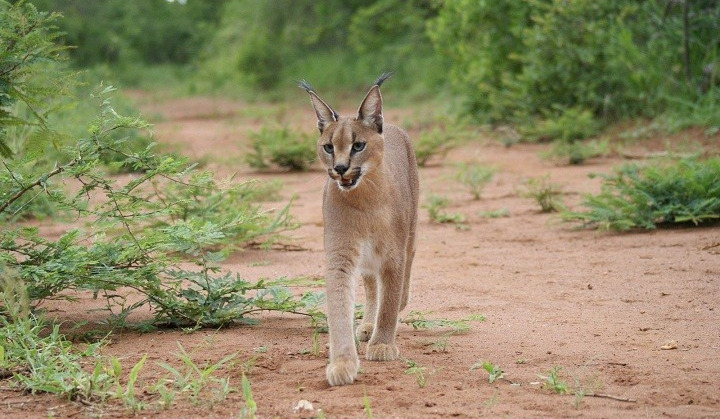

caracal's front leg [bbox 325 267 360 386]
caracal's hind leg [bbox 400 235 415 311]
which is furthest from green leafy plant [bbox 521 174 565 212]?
caracal's front leg [bbox 325 267 360 386]

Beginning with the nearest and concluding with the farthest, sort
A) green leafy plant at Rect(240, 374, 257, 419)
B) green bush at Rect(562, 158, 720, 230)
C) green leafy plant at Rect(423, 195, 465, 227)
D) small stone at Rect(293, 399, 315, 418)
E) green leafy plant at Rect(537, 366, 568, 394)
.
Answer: green leafy plant at Rect(240, 374, 257, 419) < small stone at Rect(293, 399, 315, 418) < green leafy plant at Rect(537, 366, 568, 394) < green bush at Rect(562, 158, 720, 230) < green leafy plant at Rect(423, 195, 465, 227)

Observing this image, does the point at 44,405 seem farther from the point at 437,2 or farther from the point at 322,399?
the point at 437,2

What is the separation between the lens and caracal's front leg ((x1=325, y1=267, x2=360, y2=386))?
4445mm

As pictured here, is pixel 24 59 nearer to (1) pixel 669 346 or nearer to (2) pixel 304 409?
(2) pixel 304 409

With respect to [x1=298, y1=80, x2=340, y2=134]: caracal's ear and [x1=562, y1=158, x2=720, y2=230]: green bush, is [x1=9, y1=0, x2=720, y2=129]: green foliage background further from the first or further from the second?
[x1=298, y1=80, x2=340, y2=134]: caracal's ear

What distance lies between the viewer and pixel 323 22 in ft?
73.5

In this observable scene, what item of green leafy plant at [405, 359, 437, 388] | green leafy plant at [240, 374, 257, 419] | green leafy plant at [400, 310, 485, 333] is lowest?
green leafy plant at [400, 310, 485, 333]

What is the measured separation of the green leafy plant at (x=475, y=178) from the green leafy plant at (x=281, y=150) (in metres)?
2.07

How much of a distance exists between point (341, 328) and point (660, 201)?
4199 millimetres

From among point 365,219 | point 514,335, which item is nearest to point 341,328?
point 365,219

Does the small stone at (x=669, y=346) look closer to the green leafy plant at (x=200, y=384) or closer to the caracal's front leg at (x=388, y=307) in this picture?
the caracal's front leg at (x=388, y=307)

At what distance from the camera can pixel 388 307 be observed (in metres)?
5.07

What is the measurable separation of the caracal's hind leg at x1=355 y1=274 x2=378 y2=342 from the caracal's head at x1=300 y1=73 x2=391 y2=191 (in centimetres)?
71

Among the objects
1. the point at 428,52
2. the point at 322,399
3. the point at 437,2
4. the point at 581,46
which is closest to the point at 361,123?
the point at 322,399
